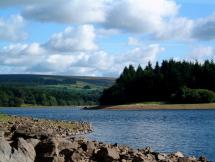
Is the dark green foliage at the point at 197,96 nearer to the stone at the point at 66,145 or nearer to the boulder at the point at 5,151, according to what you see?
the stone at the point at 66,145

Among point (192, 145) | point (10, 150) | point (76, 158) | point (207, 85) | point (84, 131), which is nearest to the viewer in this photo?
point (10, 150)

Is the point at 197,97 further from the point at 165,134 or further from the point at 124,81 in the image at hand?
the point at 165,134

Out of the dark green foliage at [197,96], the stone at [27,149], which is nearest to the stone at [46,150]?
the stone at [27,149]

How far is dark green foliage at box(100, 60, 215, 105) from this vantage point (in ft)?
532

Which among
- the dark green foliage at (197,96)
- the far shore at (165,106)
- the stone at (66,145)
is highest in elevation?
the dark green foliage at (197,96)

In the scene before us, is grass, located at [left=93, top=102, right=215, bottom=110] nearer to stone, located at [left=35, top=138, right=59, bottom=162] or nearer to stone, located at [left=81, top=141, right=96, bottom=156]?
stone, located at [left=81, top=141, right=96, bottom=156]

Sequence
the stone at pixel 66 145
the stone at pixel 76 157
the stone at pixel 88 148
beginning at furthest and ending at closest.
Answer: the stone at pixel 88 148 < the stone at pixel 66 145 < the stone at pixel 76 157

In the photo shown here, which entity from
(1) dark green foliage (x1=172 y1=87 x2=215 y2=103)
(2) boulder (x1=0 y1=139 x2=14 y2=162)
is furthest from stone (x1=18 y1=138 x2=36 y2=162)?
(1) dark green foliage (x1=172 y1=87 x2=215 y2=103)

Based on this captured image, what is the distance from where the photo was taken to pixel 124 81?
181000 millimetres

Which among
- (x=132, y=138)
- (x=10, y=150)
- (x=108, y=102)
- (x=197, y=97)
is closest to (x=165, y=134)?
(x=132, y=138)

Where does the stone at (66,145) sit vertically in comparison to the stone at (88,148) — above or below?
above

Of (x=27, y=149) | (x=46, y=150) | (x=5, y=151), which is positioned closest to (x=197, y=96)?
(x=46, y=150)

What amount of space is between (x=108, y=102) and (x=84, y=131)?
114 m

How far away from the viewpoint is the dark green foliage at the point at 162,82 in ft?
532
